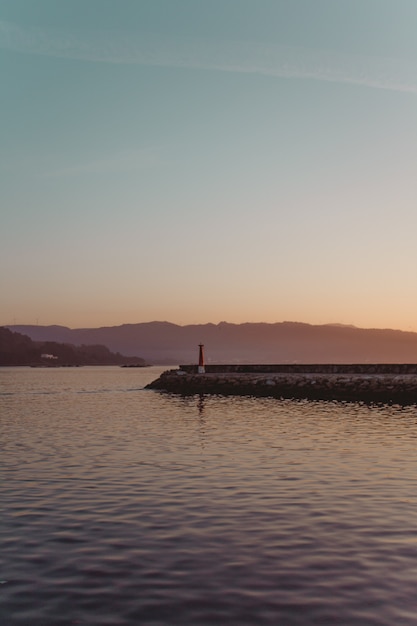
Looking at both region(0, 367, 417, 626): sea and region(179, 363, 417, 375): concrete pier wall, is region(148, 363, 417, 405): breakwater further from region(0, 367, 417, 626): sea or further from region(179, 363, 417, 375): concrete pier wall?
region(0, 367, 417, 626): sea

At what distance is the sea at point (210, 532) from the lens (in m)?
7.38

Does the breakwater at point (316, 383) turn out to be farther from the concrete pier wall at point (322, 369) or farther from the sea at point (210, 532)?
the sea at point (210, 532)

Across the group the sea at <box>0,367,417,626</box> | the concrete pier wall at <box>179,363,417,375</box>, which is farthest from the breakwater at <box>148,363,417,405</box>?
the sea at <box>0,367,417,626</box>

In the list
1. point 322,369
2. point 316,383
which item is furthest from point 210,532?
point 322,369

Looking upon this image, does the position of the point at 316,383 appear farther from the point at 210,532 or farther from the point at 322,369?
the point at 210,532

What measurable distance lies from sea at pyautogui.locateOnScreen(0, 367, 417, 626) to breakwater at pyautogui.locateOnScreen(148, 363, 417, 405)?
23531mm

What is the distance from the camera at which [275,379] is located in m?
54.0

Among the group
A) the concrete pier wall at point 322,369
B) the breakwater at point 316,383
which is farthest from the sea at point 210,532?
the concrete pier wall at point 322,369

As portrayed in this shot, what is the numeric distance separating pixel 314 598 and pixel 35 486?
889 cm

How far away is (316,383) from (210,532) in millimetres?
41171

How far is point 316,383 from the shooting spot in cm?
5106

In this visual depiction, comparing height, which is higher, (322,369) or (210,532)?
(322,369)

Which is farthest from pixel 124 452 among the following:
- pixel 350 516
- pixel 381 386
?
pixel 381 386

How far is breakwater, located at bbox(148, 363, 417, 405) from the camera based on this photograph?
46094 millimetres
